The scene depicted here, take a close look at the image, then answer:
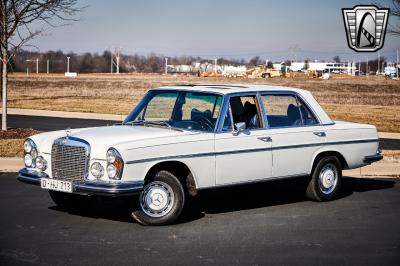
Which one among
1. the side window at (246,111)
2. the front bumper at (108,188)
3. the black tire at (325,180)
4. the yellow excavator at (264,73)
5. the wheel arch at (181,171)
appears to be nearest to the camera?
the front bumper at (108,188)

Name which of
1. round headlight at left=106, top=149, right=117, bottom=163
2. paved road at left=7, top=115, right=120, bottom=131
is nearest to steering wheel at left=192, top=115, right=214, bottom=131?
round headlight at left=106, top=149, right=117, bottom=163

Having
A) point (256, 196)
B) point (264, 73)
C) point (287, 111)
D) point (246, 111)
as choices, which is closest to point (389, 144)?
point (256, 196)

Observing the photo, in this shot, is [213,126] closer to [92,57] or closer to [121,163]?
[121,163]

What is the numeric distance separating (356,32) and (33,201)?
1387cm

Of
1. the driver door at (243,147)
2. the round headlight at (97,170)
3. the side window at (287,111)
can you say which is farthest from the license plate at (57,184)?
the side window at (287,111)

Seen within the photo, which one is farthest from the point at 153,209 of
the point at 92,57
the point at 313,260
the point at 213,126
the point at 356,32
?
the point at 92,57

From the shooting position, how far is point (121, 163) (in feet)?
24.8

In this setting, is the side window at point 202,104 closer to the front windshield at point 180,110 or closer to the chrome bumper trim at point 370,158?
the front windshield at point 180,110

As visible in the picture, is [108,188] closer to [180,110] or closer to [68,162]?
[68,162]

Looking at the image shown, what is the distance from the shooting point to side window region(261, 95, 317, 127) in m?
9.30

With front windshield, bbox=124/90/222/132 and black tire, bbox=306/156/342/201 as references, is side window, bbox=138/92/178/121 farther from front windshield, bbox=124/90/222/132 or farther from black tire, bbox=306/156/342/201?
black tire, bbox=306/156/342/201

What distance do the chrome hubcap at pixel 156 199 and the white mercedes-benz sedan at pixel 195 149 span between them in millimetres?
12

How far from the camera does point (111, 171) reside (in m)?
7.59

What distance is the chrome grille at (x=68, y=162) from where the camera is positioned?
7.79m
